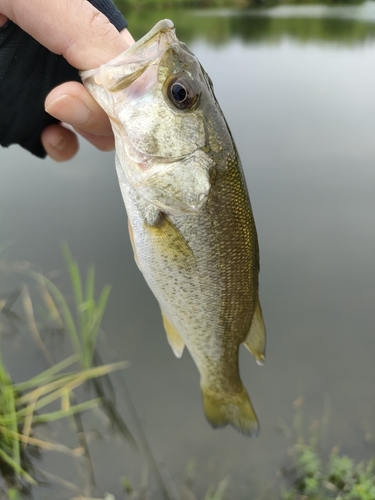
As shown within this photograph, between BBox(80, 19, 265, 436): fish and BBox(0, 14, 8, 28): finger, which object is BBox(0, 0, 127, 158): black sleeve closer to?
BBox(0, 14, 8, 28): finger

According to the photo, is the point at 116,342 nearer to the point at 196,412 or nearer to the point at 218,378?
the point at 196,412

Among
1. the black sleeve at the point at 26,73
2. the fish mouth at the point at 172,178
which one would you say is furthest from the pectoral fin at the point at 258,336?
the black sleeve at the point at 26,73

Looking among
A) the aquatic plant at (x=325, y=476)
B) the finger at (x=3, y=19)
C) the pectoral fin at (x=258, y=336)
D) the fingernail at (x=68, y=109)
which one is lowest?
the aquatic plant at (x=325, y=476)

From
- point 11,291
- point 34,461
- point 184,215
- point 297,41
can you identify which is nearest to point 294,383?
point 34,461

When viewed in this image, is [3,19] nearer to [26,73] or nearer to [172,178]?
[26,73]

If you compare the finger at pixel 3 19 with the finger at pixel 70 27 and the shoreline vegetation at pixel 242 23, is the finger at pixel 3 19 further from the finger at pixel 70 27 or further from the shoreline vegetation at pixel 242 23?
the shoreline vegetation at pixel 242 23

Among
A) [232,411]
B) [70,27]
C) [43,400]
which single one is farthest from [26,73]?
[43,400]

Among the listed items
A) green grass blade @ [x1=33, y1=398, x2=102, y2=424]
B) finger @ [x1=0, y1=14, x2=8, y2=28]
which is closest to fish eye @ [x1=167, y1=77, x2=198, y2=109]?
finger @ [x1=0, y1=14, x2=8, y2=28]
